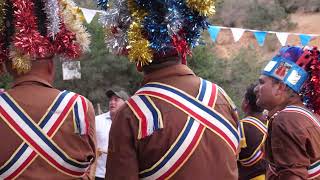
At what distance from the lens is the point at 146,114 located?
279 cm

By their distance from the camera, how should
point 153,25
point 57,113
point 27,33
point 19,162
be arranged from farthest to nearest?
point 27,33 < point 57,113 < point 19,162 < point 153,25

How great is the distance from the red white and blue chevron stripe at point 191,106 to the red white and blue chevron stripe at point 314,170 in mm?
1267

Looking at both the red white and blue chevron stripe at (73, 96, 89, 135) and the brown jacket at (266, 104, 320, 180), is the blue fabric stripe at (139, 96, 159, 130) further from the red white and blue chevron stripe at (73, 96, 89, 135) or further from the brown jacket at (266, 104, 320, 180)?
the brown jacket at (266, 104, 320, 180)

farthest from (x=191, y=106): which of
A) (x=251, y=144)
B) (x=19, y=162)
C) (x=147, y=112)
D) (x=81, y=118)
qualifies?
(x=251, y=144)

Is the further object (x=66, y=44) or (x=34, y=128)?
(x=66, y=44)

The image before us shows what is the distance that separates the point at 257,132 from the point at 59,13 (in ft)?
9.05

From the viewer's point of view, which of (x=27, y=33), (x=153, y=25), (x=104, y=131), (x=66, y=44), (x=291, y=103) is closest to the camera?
(x=153, y=25)

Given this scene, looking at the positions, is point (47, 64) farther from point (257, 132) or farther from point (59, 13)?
point (257, 132)

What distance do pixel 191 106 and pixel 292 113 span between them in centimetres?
141

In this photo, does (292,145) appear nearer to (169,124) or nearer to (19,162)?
(169,124)

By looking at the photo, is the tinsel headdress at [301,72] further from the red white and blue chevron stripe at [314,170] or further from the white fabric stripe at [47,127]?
the white fabric stripe at [47,127]

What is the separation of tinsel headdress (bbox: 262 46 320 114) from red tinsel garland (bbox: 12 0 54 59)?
1.91 m

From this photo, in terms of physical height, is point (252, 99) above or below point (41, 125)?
below

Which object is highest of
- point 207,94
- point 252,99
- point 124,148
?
point 207,94
